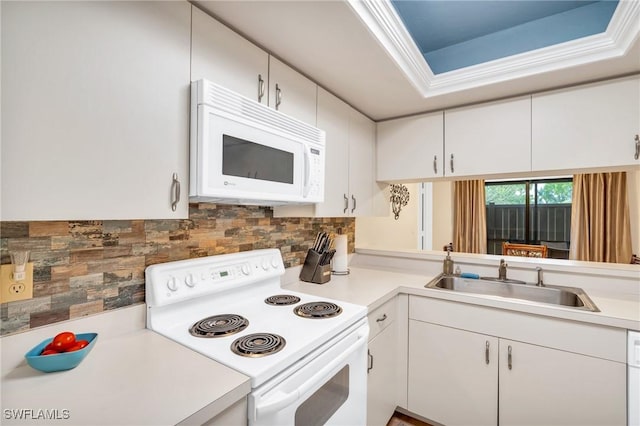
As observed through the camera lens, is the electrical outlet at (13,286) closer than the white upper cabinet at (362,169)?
Yes

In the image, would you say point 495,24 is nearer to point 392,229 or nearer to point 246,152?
point 246,152

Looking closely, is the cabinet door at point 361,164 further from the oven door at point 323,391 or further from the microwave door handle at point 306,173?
the oven door at point 323,391

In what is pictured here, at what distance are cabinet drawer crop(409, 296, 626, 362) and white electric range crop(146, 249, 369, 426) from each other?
0.62 meters

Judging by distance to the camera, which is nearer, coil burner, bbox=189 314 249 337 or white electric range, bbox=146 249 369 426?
white electric range, bbox=146 249 369 426

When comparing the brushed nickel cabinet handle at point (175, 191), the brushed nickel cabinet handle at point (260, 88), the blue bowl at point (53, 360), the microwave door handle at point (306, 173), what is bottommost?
the blue bowl at point (53, 360)

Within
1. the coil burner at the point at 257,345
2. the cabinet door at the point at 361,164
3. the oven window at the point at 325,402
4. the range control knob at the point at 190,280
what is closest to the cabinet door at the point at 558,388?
the oven window at the point at 325,402

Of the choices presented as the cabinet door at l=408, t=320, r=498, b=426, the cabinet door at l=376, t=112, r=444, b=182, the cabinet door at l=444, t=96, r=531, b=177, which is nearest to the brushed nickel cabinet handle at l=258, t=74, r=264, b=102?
the cabinet door at l=376, t=112, r=444, b=182

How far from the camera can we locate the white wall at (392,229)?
280 cm

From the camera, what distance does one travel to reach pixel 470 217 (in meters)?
5.57

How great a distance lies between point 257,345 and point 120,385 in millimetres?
388

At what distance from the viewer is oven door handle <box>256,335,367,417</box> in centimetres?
82

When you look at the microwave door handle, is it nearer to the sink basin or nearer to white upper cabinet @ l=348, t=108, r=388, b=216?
white upper cabinet @ l=348, t=108, r=388, b=216


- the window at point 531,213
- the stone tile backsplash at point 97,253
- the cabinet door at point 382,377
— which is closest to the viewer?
the stone tile backsplash at point 97,253

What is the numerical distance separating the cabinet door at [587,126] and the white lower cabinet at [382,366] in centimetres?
135
